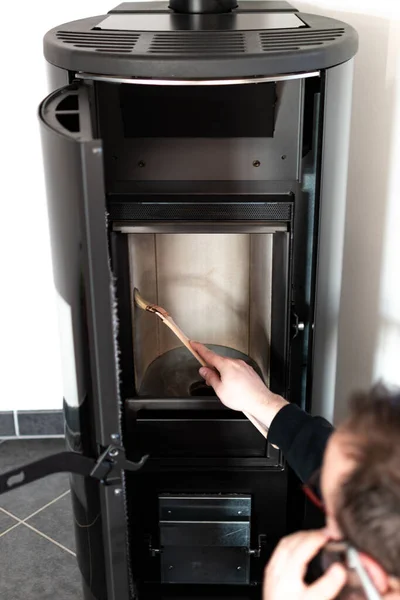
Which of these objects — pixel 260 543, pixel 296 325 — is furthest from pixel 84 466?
pixel 260 543

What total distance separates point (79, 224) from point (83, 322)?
5.3 inches

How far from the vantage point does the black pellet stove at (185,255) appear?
93cm

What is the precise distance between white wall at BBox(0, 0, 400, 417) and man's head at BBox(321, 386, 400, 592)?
0.82 meters

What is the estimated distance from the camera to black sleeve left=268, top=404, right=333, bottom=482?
3.37ft

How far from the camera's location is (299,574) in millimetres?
718

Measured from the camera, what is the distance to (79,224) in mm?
840

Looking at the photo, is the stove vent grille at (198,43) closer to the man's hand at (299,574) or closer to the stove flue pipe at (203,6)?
the stove flue pipe at (203,6)

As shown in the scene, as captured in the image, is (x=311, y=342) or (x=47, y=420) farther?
(x=47, y=420)

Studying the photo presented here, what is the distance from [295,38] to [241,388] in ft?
1.67

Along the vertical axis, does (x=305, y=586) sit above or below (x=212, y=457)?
above

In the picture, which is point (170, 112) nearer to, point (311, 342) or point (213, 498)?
point (311, 342)

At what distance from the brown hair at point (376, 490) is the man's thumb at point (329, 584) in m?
0.06

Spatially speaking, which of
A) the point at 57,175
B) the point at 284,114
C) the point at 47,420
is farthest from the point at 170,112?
the point at 47,420

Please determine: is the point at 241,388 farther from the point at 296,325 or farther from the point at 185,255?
the point at 185,255
